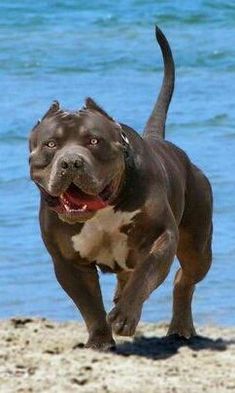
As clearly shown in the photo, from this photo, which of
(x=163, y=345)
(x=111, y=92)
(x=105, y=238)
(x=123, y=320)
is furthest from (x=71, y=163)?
(x=111, y=92)

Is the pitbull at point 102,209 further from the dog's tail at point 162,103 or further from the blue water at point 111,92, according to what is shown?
the blue water at point 111,92

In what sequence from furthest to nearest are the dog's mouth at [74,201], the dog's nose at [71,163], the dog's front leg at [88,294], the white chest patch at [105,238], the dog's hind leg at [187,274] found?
the dog's hind leg at [187,274] < the dog's front leg at [88,294] < the white chest patch at [105,238] < the dog's mouth at [74,201] < the dog's nose at [71,163]

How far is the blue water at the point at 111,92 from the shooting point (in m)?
8.77

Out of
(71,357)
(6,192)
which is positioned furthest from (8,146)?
(71,357)

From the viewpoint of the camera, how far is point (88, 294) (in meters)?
6.44

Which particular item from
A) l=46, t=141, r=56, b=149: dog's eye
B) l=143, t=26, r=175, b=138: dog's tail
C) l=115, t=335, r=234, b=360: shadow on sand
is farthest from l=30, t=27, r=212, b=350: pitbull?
l=143, t=26, r=175, b=138: dog's tail

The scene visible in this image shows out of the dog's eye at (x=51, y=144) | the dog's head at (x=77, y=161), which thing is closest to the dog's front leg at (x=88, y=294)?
the dog's head at (x=77, y=161)

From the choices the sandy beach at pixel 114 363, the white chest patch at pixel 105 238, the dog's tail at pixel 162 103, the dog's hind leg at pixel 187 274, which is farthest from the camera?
the dog's tail at pixel 162 103

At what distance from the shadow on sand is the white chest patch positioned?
0.42 m

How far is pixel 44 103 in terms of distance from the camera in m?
15.6

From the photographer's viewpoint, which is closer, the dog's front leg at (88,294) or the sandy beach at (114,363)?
the sandy beach at (114,363)

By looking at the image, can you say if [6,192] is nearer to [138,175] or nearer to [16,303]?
[16,303]

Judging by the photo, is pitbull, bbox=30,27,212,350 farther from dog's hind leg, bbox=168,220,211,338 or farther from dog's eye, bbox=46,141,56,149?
dog's hind leg, bbox=168,220,211,338

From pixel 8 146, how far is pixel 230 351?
6.98 m
